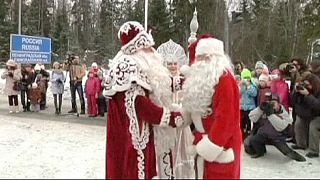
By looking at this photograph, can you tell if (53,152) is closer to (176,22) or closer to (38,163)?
(38,163)

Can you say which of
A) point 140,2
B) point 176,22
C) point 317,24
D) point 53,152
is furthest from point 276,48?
point 53,152

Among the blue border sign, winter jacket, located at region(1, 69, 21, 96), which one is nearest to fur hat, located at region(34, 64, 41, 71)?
the blue border sign

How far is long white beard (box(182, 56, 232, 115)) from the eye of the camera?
3531 millimetres

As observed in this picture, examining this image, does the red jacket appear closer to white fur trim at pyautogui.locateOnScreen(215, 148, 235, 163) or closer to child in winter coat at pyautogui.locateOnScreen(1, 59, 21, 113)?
white fur trim at pyautogui.locateOnScreen(215, 148, 235, 163)

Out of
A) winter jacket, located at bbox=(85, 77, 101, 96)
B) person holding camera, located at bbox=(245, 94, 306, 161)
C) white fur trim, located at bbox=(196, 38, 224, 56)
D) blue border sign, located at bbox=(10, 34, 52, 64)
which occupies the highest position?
blue border sign, located at bbox=(10, 34, 52, 64)

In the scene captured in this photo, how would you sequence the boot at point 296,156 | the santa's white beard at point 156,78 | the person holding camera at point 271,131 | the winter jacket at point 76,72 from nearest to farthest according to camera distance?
the santa's white beard at point 156,78 < the boot at point 296,156 < the person holding camera at point 271,131 < the winter jacket at point 76,72

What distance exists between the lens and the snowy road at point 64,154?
214 inches

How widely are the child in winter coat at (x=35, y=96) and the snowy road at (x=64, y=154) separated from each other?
1.23 meters

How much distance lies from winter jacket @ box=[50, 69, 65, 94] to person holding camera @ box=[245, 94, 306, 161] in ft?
22.3

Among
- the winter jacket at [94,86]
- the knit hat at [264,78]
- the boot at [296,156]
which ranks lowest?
the boot at [296,156]

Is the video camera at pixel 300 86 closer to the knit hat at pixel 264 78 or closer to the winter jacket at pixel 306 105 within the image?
the winter jacket at pixel 306 105

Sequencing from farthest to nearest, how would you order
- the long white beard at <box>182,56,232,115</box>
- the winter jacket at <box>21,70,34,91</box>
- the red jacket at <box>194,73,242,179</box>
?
1. the winter jacket at <box>21,70,34,91</box>
2. the long white beard at <box>182,56,232,115</box>
3. the red jacket at <box>194,73,242,179</box>

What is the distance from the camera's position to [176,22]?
113 feet

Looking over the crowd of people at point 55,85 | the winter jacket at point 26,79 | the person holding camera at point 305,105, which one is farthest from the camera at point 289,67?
the winter jacket at point 26,79
